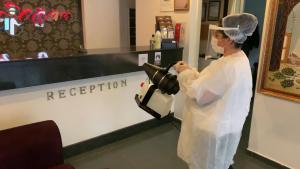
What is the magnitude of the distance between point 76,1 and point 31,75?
2.19 meters

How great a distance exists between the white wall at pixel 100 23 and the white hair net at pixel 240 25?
273 centimetres

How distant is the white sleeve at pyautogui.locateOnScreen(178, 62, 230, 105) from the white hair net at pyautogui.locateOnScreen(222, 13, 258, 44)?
0.69 ft

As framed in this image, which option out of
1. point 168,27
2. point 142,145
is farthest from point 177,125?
point 168,27

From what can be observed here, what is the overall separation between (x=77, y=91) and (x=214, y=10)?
111 inches

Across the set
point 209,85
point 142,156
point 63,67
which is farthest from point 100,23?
point 209,85

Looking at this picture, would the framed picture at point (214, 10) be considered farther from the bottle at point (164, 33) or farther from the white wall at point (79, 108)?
the white wall at point (79, 108)

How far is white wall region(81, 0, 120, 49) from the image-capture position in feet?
12.0

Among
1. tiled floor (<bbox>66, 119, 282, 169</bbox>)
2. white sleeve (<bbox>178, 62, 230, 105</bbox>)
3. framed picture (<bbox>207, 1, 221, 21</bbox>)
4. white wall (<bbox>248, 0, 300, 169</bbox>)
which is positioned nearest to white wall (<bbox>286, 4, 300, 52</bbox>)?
white wall (<bbox>248, 0, 300, 169</bbox>)

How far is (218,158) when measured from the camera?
152 cm

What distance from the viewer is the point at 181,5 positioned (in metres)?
2.76

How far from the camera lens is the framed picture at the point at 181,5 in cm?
Result: 270

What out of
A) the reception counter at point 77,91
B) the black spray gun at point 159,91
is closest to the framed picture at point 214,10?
the reception counter at point 77,91

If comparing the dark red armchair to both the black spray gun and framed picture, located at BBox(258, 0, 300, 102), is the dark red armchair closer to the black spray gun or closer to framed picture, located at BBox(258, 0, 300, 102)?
the black spray gun

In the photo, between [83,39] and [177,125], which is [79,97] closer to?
[177,125]
